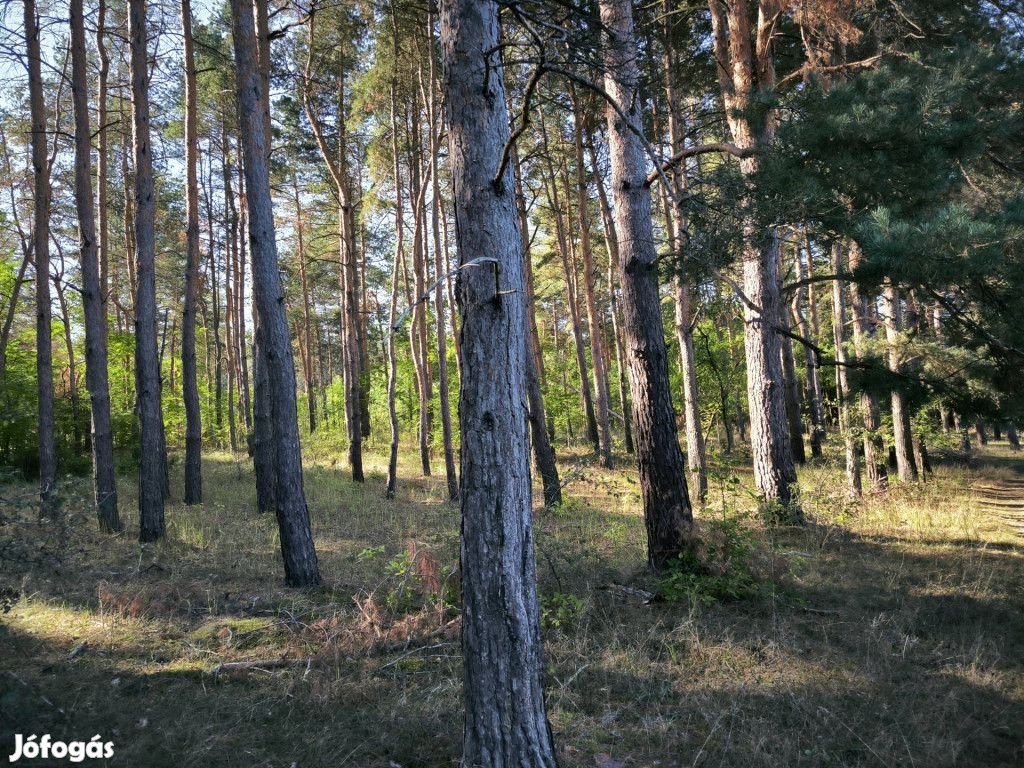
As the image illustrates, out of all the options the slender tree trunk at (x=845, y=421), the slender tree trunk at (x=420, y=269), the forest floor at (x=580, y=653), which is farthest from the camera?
the slender tree trunk at (x=420, y=269)

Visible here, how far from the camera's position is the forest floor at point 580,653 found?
3697 mm

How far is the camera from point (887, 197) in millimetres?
5457

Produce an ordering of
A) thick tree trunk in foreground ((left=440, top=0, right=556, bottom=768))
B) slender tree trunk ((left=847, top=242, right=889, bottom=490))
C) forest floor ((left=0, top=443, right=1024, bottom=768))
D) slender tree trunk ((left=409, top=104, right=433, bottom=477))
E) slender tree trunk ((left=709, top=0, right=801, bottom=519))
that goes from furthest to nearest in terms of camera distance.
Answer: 1. slender tree trunk ((left=409, top=104, right=433, bottom=477))
2. slender tree trunk ((left=847, top=242, right=889, bottom=490))
3. slender tree trunk ((left=709, top=0, right=801, bottom=519))
4. forest floor ((left=0, top=443, right=1024, bottom=768))
5. thick tree trunk in foreground ((left=440, top=0, right=556, bottom=768))

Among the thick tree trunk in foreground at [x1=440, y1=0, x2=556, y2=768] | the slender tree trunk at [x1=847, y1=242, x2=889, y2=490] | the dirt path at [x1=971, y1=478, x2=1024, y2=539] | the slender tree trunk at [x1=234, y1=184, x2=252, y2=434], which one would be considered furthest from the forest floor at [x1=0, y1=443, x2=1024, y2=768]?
the slender tree trunk at [x1=234, y1=184, x2=252, y2=434]

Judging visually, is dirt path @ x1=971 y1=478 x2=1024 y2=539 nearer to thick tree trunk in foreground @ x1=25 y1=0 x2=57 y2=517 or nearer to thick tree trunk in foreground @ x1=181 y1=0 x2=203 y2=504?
thick tree trunk in foreground @ x1=181 y1=0 x2=203 y2=504

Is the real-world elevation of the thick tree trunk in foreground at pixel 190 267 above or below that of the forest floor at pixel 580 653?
above

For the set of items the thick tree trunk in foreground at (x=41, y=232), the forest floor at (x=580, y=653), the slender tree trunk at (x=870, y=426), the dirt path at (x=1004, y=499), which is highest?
the thick tree trunk in foreground at (x=41, y=232)

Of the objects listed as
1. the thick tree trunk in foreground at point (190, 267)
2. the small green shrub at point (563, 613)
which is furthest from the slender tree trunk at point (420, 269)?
the small green shrub at point (563, 613)

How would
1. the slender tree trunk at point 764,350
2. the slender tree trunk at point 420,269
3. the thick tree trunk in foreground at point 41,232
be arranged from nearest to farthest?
the slender tree trunk at point 764,350 → the thick tree trunk in foreground at point 41,232 → the slender tree trunk at point 420,269

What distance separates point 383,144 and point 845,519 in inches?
491

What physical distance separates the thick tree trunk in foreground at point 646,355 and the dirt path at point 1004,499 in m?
5.37

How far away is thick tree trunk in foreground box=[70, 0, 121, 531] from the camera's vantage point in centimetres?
933

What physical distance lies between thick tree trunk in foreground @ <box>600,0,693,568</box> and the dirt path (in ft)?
17.6

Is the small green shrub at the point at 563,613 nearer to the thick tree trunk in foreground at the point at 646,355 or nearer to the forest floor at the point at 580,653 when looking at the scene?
the forest floor at the point at 580,653
